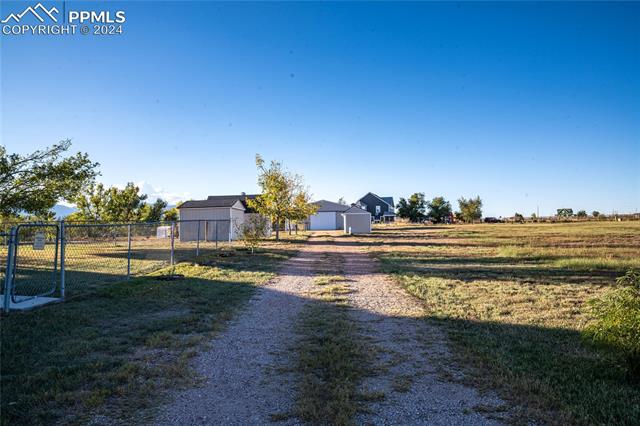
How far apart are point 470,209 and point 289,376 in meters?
86.0

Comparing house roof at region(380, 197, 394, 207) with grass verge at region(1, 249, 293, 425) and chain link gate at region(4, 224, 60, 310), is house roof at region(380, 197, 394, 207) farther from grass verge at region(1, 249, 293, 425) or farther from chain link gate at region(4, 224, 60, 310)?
grass verge at region(1, 249, 293, 425)

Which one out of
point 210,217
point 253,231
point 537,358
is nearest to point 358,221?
point 210,217

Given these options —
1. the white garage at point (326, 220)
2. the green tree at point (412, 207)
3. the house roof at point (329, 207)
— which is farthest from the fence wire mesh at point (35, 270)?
the green tree at point (412, 207)

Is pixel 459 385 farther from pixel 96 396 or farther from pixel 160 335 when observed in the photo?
pixel 160 335

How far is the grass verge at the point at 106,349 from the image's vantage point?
151 inches

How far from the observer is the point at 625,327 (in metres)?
4.34

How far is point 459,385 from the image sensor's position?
14.4 ft

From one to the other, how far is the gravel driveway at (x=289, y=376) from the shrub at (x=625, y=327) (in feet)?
5.47

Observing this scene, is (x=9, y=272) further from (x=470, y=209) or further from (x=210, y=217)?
(x=470, y=209)

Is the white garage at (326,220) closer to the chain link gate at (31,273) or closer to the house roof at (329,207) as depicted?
the house roof at (329,207)

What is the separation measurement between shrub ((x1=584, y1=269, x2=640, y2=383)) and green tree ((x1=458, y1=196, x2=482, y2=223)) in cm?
8436

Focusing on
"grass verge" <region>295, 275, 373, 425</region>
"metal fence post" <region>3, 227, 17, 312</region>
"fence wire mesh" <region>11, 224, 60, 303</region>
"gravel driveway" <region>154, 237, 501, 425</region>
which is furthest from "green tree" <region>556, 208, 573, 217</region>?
"metal fence post" <region>3, 227, 17, 312</region>

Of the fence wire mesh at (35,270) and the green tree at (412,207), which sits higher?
the green tree at (412,207)

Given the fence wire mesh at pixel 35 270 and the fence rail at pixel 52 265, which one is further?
the fence wire mesh at pixel 35 270
